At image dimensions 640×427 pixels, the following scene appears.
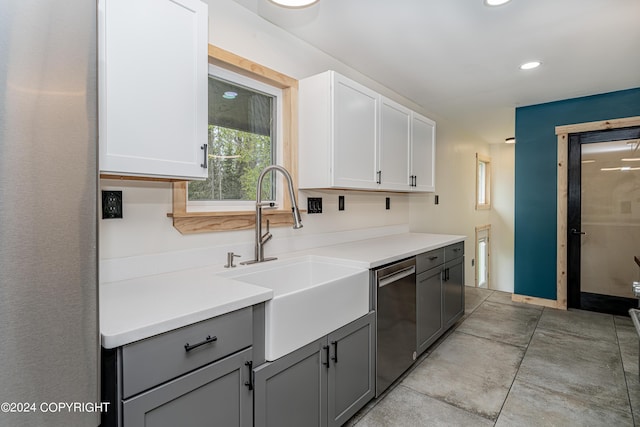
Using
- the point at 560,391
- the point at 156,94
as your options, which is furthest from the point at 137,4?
the point at 560,391

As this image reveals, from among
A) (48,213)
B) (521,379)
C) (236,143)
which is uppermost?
(236,143)

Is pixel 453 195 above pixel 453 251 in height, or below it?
above

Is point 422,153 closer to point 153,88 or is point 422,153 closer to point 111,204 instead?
point 153,88

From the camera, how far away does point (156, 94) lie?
1.30m

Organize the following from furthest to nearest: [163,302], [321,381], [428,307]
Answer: [428,307] → [321,381] → [163,302]

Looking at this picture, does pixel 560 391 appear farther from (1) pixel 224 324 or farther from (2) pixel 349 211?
(1) pixel 224 324

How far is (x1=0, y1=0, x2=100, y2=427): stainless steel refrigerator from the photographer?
0.63 m

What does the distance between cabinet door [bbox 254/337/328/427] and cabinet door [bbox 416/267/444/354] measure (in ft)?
3.67

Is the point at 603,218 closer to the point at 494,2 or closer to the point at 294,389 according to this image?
the point at 494,2

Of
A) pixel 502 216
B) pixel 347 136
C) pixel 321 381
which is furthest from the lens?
pixel 502 216

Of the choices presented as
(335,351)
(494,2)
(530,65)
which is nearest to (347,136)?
(494,2)

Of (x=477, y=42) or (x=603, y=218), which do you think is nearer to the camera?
(x=477, y=42)

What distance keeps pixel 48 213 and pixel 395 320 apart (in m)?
1.91

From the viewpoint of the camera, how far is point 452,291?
3062 mm
